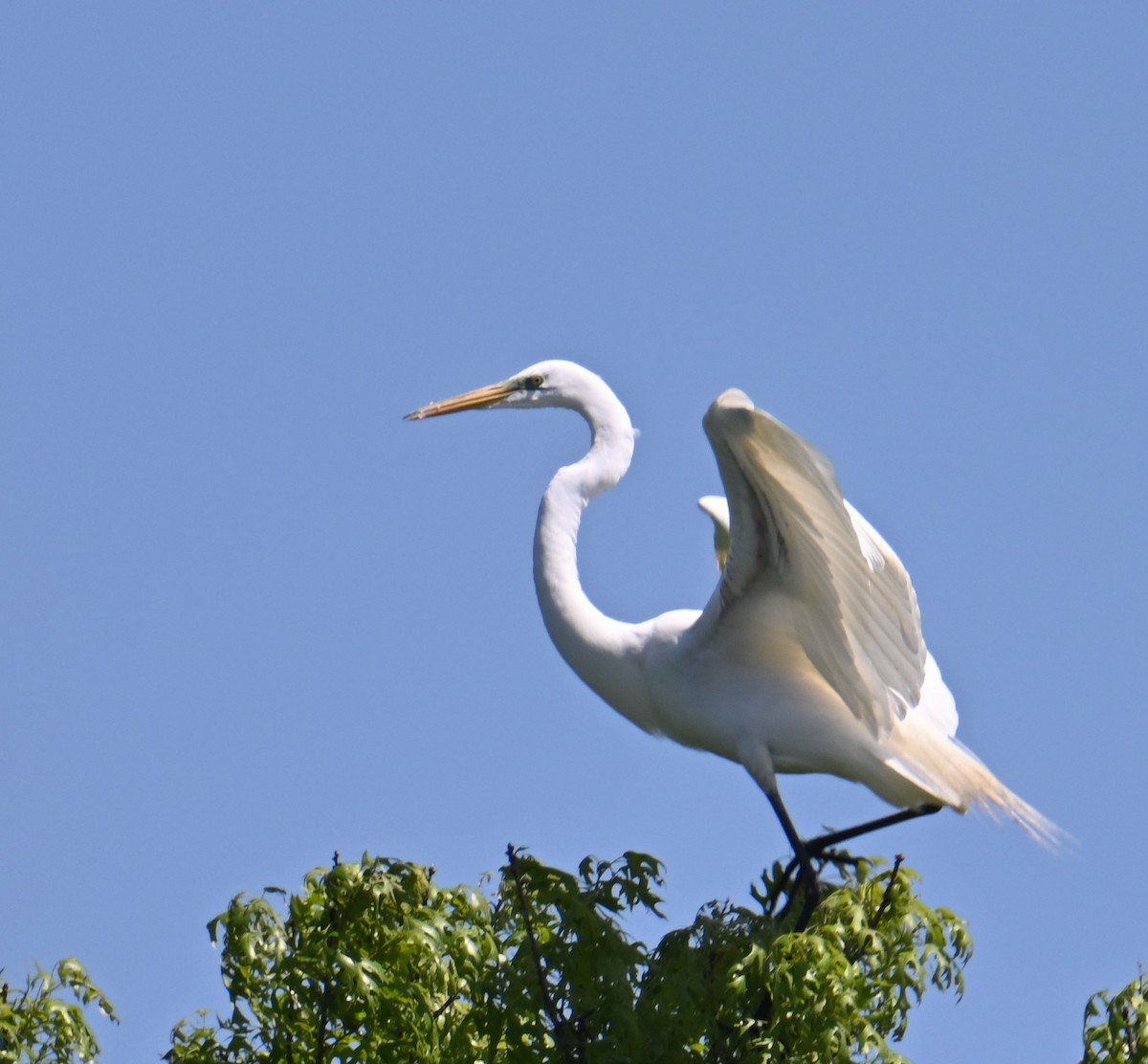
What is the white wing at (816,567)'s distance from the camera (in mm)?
5820

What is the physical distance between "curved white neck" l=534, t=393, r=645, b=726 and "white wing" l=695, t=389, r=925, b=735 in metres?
0.51

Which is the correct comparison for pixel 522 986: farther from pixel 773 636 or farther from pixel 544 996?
pixel 773 636

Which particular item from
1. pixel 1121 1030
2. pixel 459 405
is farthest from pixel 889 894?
pixel 459 405

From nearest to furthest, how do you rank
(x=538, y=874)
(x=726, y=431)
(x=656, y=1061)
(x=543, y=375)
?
(x=656, y=1061) → (x=538, y=874) → (x=726, y=431) → (x=543, y=375)

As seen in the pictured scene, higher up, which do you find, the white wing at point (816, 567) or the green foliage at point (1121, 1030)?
the white wing at point (816, 567)

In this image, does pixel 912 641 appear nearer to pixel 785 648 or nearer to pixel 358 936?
pixel 785 648

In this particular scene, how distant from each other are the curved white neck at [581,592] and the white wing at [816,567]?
19.9 inches

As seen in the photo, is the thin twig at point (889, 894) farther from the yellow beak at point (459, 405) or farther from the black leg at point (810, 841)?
the yellow beak at point (459, 405)

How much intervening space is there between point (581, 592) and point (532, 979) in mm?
2632

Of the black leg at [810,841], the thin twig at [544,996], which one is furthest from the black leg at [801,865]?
the thin twig at [544,996]

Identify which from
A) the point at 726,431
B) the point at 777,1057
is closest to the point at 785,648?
the point at 726,431

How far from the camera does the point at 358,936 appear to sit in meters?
4.92

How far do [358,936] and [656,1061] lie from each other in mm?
822

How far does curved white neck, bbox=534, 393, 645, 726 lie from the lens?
715cm
